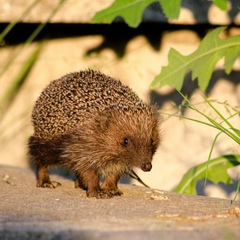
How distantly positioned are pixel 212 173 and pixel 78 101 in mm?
1336

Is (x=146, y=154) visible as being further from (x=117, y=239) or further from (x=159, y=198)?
(x=117, y=239)

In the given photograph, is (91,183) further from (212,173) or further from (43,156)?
(212,173)

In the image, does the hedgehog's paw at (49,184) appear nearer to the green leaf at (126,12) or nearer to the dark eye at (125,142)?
the dark eye at (125,142)

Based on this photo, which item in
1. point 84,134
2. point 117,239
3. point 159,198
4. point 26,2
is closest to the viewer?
point 117,239

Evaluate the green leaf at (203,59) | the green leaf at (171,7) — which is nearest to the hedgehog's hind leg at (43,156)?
the green leaf at (203,59)

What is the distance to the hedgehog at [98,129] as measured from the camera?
516 centimetres

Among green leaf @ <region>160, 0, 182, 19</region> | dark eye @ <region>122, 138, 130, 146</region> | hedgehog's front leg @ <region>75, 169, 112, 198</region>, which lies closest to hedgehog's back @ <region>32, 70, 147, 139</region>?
dark eye @ <region>122, 138, 130, 146</region>

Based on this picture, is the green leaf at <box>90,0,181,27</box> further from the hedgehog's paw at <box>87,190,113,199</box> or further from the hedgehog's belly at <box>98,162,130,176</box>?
the hedgehog's paw at <box>87,190,113,199</box>

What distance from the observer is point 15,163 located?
7082 millimetres

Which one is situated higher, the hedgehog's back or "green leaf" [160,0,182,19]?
"green leaf" [160,0,182,19]

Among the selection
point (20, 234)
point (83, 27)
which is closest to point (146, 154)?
point (20, 234)

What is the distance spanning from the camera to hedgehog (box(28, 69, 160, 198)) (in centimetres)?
516

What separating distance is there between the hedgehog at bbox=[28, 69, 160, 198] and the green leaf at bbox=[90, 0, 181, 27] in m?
0.46

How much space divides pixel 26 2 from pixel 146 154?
82.3 inches
